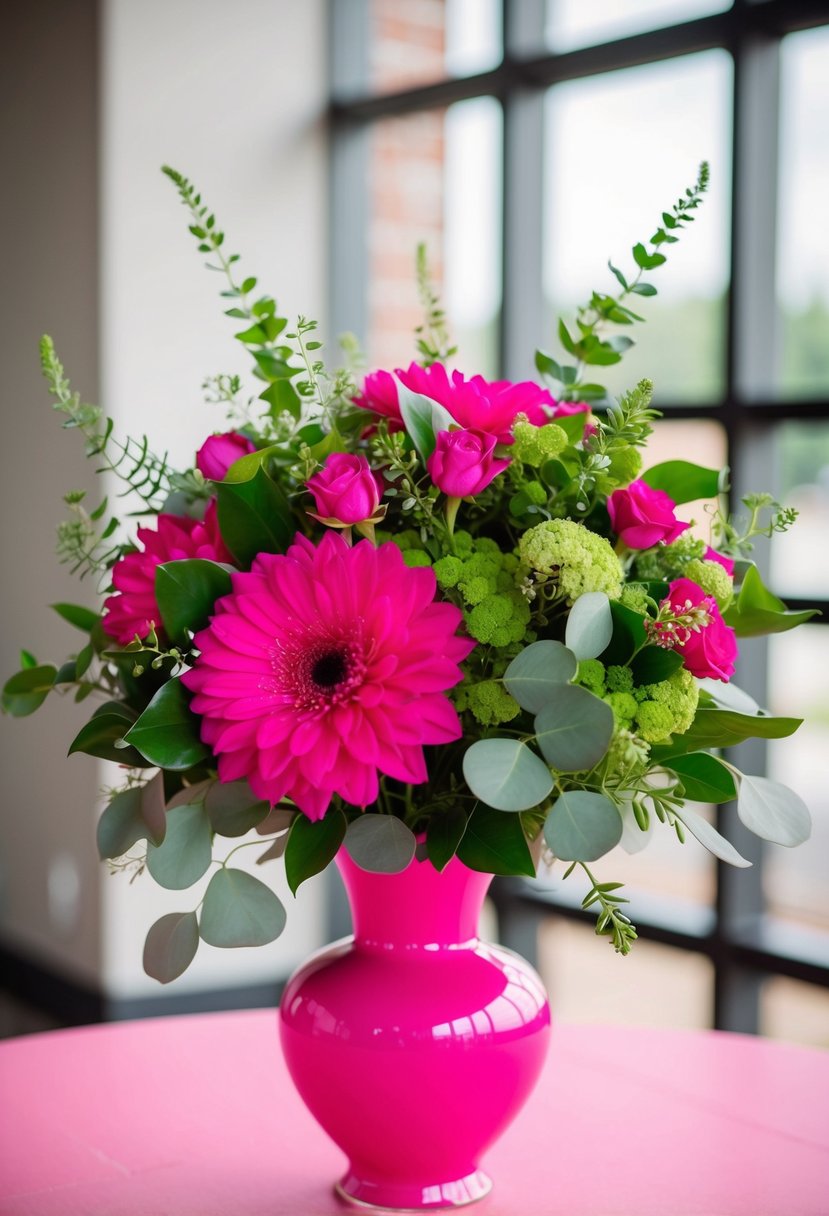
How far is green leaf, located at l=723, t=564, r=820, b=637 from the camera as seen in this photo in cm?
99

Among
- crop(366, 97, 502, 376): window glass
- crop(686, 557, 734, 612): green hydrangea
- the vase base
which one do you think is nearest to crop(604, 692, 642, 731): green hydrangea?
crop(686, 557, 734, 612): green hydrangea

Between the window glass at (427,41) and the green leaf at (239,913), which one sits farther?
the window glass at (427,41)

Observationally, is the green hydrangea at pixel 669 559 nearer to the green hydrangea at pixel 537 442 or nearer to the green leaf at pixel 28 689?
the green hydrangea at pixel 537 442

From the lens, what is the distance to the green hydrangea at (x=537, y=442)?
87 cm

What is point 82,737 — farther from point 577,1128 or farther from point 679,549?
point 577,1128

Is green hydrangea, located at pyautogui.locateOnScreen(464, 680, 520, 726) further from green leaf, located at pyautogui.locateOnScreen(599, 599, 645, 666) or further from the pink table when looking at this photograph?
the pink table

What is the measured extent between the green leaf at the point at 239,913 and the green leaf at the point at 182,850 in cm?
2

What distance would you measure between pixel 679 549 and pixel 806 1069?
0.64 metres

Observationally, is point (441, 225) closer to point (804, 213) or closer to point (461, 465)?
point (804, 213)

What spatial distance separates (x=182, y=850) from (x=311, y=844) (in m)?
0.08

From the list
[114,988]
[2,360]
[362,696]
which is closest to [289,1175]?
[362,696]

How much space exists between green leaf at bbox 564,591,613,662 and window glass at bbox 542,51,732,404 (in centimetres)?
164

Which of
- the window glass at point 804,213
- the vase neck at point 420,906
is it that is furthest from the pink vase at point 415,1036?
the window glass at point 804,213

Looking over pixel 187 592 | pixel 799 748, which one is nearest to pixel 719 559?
pixel 187 592
